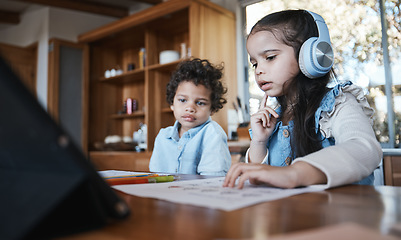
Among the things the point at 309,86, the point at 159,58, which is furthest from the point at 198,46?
the point at 309,86

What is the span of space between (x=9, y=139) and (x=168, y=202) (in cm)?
22

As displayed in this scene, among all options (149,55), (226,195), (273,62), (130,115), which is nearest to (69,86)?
(130,115)

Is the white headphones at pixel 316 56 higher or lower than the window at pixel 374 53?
lower

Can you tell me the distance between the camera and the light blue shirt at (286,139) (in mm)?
954

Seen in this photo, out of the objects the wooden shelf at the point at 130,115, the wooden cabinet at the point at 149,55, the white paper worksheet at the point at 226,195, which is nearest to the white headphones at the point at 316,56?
the white paper worksheet at the point at 226,195

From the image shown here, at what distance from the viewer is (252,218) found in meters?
0.35

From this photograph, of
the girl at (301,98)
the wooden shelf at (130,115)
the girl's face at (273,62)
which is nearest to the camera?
the girl at (301,98)

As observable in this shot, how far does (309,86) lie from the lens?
1062mm

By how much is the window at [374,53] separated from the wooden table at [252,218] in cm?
220

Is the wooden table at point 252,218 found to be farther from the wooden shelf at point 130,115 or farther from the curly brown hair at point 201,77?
the wooden shelf at point 130,115

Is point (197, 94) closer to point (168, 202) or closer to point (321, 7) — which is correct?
point (168, 202)

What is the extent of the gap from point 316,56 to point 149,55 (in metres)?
2.74

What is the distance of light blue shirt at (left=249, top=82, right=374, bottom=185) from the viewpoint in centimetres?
95

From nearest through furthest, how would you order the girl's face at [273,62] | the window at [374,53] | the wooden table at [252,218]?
1. the wooden table at [252,218]
2. the girl's face at [273,62]
3. the window at [374,53]
